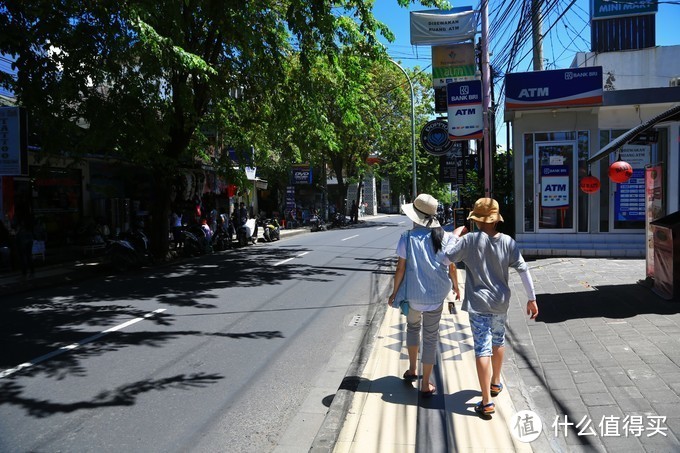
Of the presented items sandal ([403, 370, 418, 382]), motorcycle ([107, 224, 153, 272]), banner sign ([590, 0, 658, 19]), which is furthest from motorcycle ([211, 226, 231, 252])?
banner sign ([590, 0, 658, 19])

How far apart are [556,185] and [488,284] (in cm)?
963

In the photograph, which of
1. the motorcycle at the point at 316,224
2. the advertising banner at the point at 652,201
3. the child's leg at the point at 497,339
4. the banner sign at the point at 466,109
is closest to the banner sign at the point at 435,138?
the banner sign at the point at 466,109

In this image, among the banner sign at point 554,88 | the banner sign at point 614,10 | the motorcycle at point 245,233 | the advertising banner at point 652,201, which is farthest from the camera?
the banner sign at point 614,10

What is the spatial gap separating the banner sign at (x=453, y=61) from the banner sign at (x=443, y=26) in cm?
101

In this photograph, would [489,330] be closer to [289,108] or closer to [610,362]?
[610,362]

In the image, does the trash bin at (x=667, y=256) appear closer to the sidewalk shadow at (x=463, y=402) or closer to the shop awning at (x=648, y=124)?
the shop awning at (x=648, y=124)

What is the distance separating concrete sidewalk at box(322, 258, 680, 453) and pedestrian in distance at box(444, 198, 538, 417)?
390 mm

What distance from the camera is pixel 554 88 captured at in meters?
11.9

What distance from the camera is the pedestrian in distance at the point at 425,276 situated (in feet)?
14.6

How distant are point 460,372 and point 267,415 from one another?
6.43ft

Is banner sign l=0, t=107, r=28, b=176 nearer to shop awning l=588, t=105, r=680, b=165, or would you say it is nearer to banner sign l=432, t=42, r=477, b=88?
banner sign l=432, t=42, r=477, b=88

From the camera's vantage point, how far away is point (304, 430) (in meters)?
4.15

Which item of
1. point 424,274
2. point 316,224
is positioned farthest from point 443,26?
point 316,224

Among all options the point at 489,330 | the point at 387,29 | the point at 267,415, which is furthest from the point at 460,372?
the point at 387,29
